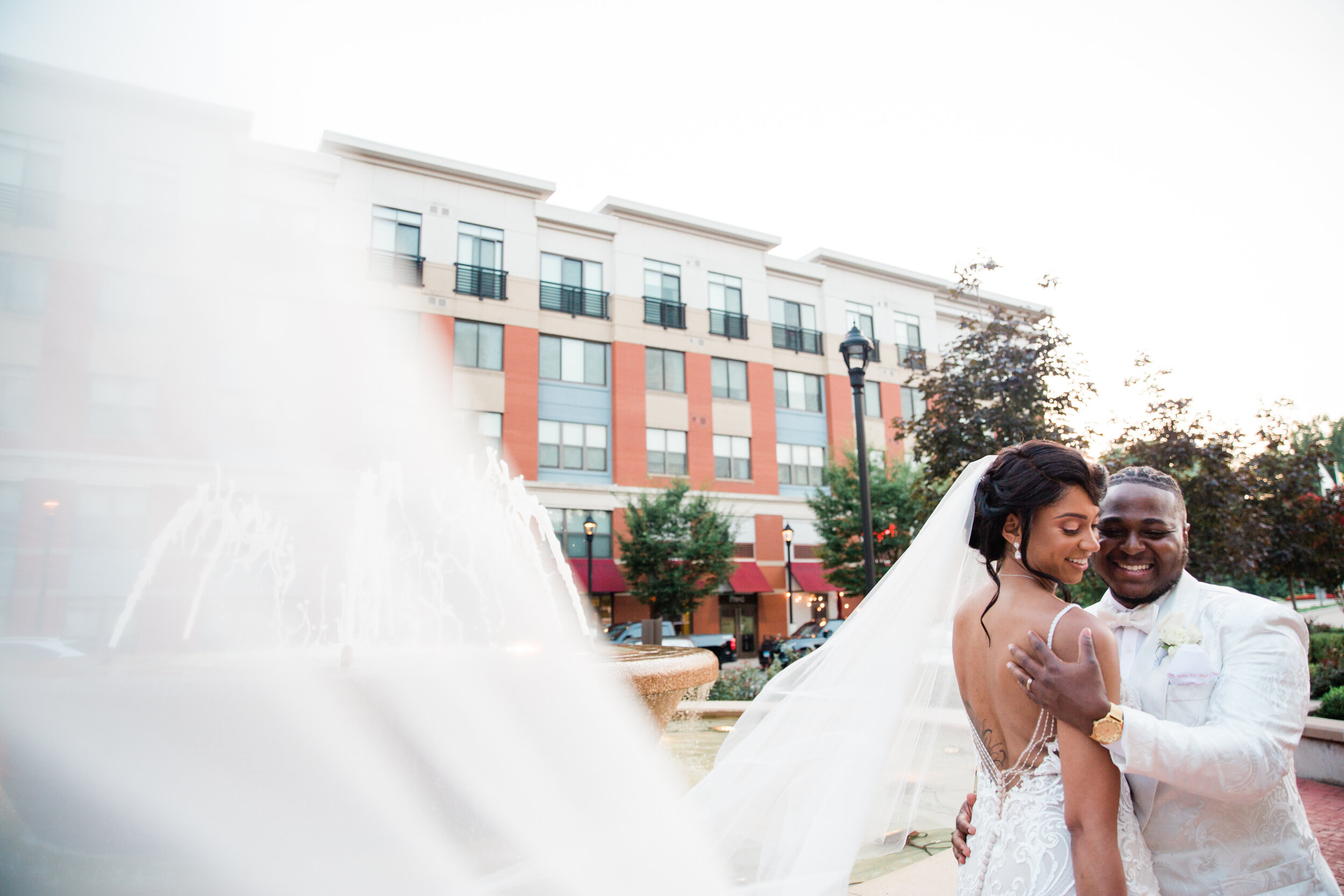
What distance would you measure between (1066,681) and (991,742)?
453 mm

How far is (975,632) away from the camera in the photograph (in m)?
2.36

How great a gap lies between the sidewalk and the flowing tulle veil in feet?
10.9

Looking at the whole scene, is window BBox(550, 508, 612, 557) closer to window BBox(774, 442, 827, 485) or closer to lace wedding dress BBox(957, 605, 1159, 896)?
window BBox(774, 442, 827, 485)

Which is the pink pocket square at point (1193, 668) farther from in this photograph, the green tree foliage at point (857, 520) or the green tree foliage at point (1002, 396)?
the green tree foliage at point (857, 520)

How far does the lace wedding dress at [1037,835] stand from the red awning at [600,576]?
25030 millimetres

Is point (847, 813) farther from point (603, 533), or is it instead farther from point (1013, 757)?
point (603, 533)

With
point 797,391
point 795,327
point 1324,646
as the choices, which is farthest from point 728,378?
point 1324,646

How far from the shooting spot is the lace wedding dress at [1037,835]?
2154mm

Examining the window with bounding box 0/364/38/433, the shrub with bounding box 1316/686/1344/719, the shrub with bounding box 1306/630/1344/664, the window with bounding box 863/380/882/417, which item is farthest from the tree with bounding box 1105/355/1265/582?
the window with bounding box 0/364/38/433

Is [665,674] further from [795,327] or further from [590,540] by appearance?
[795,327]

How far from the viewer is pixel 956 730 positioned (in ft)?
10.7

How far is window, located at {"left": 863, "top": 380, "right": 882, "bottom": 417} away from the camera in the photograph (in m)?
34.2

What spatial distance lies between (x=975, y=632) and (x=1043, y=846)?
0.59 metres

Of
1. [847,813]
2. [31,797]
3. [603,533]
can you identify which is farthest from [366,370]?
[847,813]
